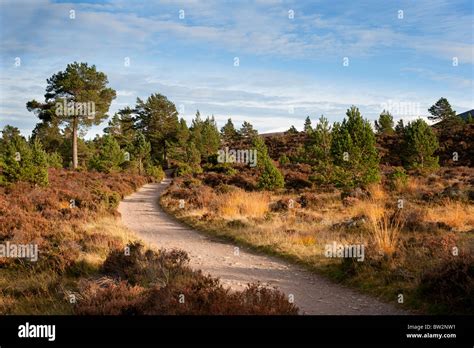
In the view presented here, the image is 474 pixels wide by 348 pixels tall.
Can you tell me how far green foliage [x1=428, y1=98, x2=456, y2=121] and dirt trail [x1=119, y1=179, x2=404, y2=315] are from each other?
203 feet

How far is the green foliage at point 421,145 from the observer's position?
37.2m

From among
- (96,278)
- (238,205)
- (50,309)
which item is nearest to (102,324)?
(50,309)

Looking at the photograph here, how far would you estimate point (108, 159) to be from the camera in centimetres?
4341

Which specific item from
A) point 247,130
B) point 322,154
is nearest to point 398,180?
point 322,154

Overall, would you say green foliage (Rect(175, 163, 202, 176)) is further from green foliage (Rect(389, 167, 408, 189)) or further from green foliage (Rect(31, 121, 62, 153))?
green foliage (Rect(389, 167, 408, 189))

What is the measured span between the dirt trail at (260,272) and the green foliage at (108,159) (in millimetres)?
27470

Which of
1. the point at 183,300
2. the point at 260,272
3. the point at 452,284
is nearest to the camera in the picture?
the point at 183,300

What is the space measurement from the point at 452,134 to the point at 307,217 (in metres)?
48.4

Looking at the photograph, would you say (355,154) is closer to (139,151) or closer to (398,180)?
(398,180)

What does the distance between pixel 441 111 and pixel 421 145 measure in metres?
34.0

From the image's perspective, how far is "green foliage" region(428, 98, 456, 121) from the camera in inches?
2569

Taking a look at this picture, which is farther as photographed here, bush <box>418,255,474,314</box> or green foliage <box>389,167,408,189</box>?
green foliage <box>389,167,408,189</box>
